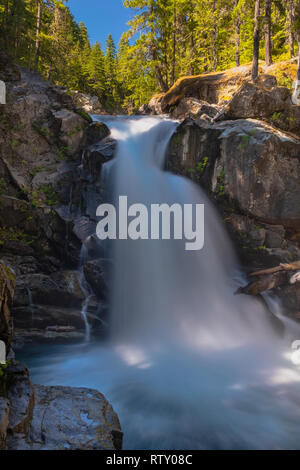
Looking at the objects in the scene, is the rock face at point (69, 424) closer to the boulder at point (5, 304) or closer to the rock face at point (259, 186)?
the boulder at point (5, 304)

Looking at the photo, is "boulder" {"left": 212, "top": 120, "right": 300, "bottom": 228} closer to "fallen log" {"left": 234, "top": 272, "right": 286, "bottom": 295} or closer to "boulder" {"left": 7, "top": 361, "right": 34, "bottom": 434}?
"fallen log" {"left": 234, "top": 272, "right": 286, "bottom": 295}

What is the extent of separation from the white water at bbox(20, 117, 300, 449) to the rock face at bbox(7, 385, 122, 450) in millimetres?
806

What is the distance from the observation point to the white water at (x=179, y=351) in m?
4.34

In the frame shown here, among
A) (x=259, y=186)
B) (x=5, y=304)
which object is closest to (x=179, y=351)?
(x=5, y=304)

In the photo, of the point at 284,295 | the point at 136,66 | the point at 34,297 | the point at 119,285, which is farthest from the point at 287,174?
the point at 136,66

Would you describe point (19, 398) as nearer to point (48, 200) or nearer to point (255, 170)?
point (48, 200)

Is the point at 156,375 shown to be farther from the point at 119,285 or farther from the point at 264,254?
the point at 264,254

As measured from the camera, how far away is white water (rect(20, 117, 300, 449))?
4344 millimetres

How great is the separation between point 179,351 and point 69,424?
4.16m

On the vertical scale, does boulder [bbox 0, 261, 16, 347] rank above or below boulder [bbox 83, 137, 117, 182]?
below

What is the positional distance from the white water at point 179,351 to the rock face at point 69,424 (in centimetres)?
81

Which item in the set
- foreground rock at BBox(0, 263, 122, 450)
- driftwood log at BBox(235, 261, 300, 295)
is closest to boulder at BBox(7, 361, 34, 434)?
foreground rock at BBox(0, 263, 122, 450)

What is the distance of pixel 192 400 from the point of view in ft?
16.3

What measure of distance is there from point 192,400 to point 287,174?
25.9 ft
